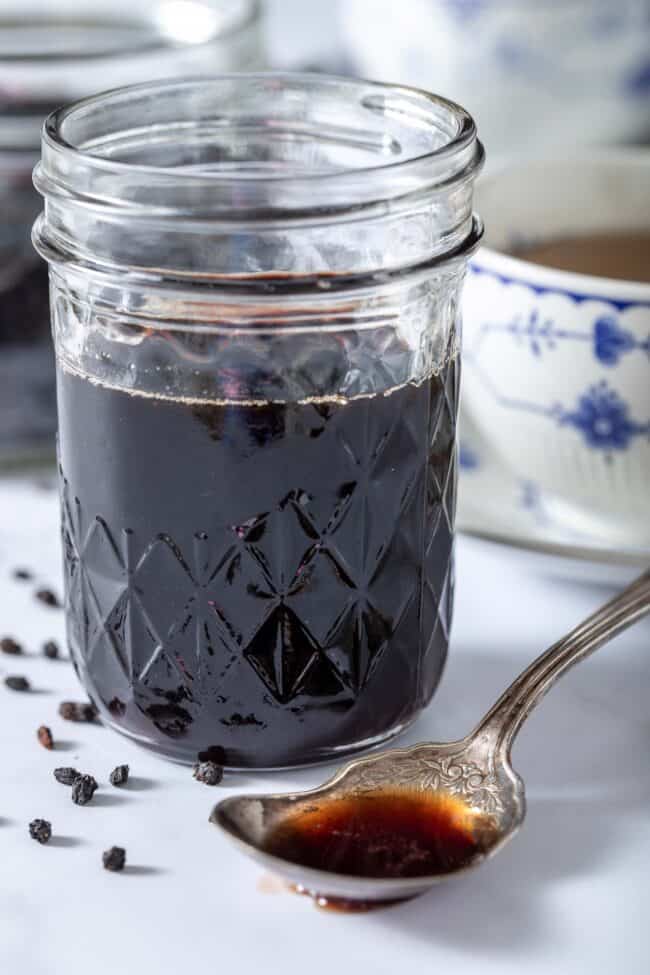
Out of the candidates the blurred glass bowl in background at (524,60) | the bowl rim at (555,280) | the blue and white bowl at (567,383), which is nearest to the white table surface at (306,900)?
the blue and white bowl at (567,383)

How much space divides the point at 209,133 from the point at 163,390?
284mm

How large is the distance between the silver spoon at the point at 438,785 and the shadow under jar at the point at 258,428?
0.20 feet

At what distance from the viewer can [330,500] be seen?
96cm

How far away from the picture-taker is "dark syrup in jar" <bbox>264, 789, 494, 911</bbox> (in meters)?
0.90

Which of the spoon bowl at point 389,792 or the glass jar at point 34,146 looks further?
the glass jar at point 34,146

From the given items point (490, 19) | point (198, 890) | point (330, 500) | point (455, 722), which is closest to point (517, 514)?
point (455, 722)

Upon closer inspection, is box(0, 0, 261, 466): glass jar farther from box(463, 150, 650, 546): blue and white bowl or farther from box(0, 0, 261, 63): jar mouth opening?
box(463, 150, 650, 546): blue and white bowl

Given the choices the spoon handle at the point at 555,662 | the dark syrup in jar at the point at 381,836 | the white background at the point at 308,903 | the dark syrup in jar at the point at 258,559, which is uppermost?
the dark syrup in jar at the point at 258,559

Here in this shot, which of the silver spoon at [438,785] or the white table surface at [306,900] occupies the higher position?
the silver spoon at [438,785]

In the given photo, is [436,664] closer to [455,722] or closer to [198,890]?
[455,722]

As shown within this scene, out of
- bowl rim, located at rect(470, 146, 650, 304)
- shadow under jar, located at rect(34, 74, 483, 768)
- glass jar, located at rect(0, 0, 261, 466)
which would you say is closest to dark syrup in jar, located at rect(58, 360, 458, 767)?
shadow under jar, located at rect(34, 74, 483, 768)

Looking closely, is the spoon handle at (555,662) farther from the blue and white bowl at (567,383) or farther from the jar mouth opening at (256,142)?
the jar mouth opening at (256,142)

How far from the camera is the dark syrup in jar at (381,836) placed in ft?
2.97

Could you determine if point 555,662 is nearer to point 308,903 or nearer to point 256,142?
point 308,903
